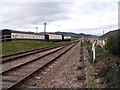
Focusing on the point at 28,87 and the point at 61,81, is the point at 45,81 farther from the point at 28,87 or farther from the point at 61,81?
the point at 28,87

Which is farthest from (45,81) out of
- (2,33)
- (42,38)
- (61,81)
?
(42,38)

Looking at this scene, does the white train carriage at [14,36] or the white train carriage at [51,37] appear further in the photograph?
the white train carriage at [51,37]

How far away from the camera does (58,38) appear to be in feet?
282

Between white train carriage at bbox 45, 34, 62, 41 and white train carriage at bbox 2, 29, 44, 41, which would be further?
white train carriage at bbox 45, 34, 62, 41

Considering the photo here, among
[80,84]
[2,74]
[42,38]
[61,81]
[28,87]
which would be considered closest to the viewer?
[28,87]

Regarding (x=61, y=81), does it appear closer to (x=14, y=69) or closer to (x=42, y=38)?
(x=14, y=69)

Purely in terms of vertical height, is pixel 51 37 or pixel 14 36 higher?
pixel 14 36

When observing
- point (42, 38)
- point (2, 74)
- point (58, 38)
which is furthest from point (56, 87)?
point (58, 38)

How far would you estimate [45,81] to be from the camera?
1097 centimetres

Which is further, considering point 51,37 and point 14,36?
point 51,37

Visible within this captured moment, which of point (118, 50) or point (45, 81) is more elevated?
point (118, 50)

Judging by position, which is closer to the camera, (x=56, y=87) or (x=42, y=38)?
(x=56, y=87)

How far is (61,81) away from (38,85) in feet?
4.56

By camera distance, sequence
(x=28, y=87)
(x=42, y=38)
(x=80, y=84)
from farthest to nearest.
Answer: (x=42, y=38) → (x=80, y=84) → (x=28, y=87)
